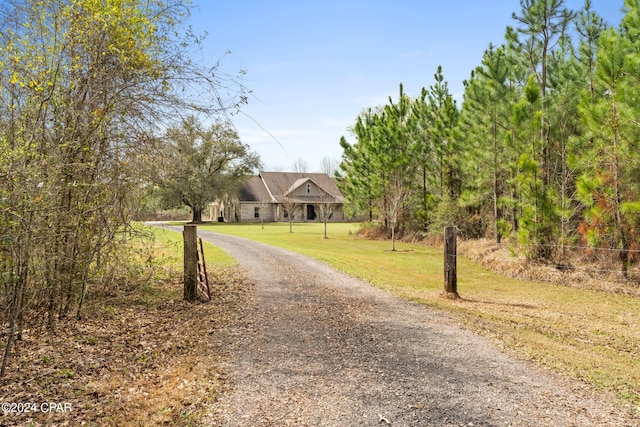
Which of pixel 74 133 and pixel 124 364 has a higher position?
pixel 74 133

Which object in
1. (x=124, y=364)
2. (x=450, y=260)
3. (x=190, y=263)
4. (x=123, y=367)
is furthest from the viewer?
(x=450, y=260)

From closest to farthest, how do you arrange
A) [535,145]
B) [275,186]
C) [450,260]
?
[450,260] < [535,145] < [275,186]

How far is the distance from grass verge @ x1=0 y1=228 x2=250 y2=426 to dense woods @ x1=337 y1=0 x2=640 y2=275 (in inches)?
382

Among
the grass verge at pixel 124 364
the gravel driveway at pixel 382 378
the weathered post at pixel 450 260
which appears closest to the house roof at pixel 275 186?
the weathered post at pixel 450 260

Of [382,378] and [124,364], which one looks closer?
[382,378]

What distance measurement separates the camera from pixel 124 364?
5.33m

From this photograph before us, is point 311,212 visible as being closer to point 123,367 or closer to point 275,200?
point 275,200

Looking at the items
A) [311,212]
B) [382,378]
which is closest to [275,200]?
[311,212]

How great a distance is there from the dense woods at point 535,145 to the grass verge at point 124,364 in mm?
9711

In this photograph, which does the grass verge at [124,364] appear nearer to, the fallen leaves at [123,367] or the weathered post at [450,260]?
the fallen leaves at [123,367]

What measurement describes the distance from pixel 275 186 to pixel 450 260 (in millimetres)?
43814

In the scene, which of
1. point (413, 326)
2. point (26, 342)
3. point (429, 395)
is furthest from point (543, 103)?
point (26, 342)

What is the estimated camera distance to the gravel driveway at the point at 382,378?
3.85 m

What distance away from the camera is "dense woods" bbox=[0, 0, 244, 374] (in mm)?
4844
